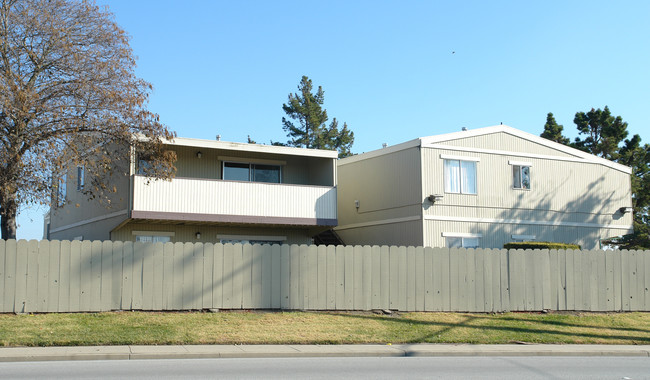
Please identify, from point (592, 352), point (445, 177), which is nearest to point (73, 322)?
point (592, 352)

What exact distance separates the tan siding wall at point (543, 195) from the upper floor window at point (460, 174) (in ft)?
0.70

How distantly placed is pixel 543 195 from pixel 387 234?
7121mm

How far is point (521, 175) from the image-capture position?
28281mm

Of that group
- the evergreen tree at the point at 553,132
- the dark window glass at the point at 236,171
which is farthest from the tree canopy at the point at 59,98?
the evergreen tree at the point at 553,132

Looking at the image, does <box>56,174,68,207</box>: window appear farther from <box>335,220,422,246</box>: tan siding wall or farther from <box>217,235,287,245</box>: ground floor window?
<box>335,220,422,246</box>: tan siding wall

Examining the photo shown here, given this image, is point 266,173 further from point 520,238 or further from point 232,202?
point 520,238

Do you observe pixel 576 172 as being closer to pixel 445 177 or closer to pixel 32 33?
pixel 445 177

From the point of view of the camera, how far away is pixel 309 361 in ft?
41.7

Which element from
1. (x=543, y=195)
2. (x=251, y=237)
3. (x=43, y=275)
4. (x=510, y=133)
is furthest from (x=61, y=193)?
(x=543, y=195)

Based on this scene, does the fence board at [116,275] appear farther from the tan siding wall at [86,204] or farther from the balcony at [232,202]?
the balcony at [232,202]

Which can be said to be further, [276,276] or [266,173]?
[266,173]

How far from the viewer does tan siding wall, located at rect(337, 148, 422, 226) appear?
26.0m

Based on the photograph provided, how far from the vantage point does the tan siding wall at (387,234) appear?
25703mm

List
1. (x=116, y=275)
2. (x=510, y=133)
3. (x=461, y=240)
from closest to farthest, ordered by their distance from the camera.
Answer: (x=116, y=275) < (x=461, y=240) < (x=510, y=133)
